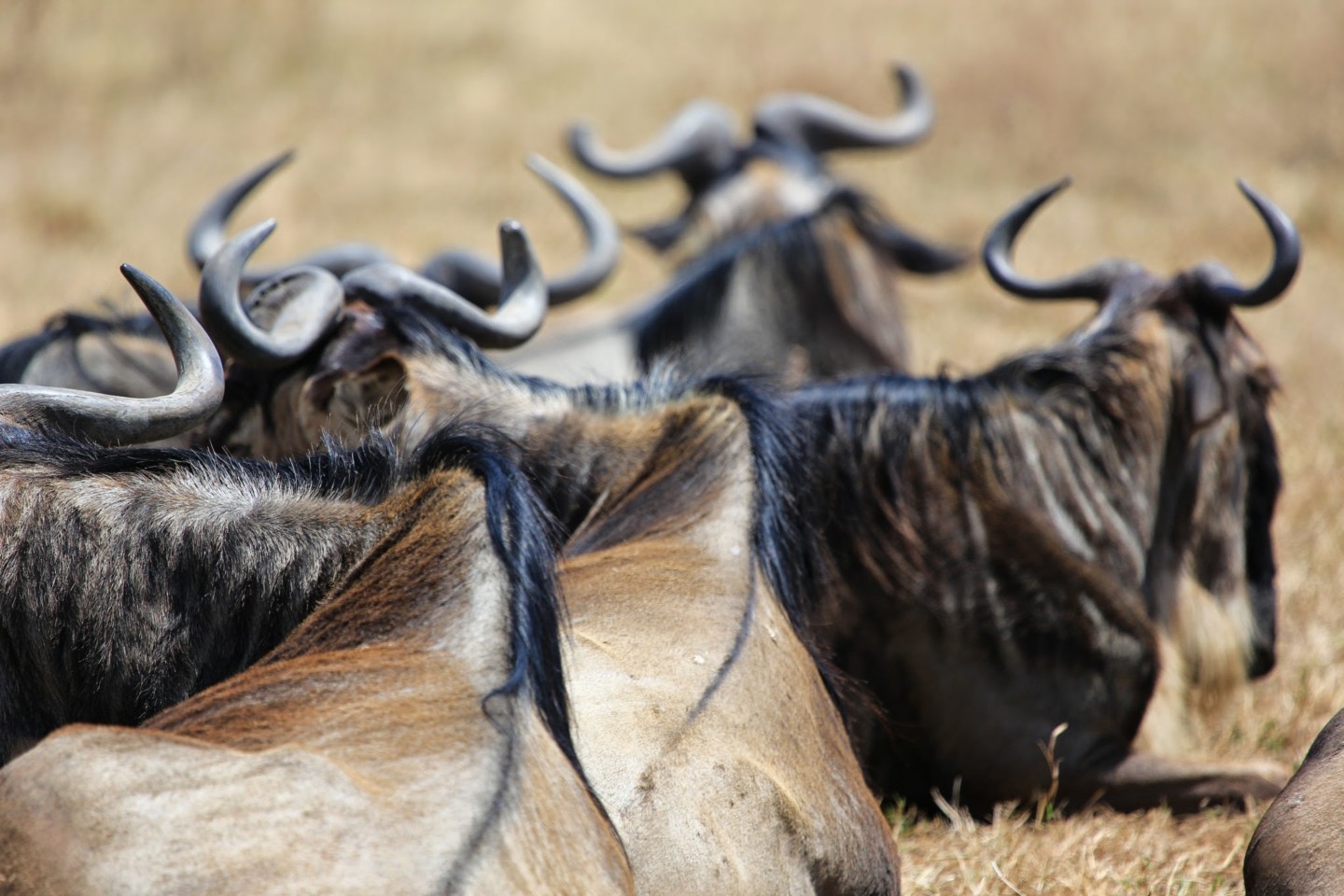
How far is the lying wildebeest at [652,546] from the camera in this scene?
8.39 ft

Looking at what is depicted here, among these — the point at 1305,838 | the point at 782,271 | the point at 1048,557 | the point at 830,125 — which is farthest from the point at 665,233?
the point at 1305,838

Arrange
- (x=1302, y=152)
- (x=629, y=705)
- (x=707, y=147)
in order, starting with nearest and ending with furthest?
1. (x=629, y=705)
2. (x=707, y=147)
3. (x=1302, y=152)

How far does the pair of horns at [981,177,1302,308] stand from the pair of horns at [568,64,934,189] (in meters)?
3.25

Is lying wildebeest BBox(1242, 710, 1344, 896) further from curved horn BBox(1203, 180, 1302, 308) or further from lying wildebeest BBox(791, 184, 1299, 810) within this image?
curved horn BBox(1203, 180, 1302, 308)

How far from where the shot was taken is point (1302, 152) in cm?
1283

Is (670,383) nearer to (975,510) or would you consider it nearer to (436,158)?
(975,510)

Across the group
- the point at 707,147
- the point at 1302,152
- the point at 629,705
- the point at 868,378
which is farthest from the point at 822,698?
the point at 1302,152

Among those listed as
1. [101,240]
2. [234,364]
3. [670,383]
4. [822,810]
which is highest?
[101,240]

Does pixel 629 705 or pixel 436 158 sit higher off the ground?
pixel 436 158

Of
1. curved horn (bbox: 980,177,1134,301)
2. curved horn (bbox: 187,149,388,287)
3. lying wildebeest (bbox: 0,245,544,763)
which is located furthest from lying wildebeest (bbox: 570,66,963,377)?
lying wildebeest (bbox: 0,245,544,763)

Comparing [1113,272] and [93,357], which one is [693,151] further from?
[93,357]

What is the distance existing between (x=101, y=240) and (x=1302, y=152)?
9640 millimetres

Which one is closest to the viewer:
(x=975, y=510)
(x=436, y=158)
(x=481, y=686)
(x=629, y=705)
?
(x=481, y=686)

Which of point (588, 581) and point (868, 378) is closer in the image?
point (588, 581)
